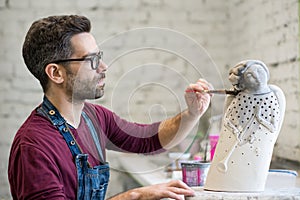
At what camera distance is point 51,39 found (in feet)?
7.04

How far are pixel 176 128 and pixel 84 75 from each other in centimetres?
47

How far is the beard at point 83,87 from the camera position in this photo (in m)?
2.12

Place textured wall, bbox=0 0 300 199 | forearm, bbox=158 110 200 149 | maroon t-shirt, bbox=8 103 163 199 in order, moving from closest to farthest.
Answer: maroon t-shirt, bbox=8 103 163 199, forearm, bbox=158 110 200 149, textured wall, bbox=0 0 300 199

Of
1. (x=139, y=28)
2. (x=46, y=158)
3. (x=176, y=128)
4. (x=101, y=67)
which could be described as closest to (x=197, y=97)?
(x=176, y=128)

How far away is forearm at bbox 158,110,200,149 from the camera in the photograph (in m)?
2.28

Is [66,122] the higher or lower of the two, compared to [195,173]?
higher

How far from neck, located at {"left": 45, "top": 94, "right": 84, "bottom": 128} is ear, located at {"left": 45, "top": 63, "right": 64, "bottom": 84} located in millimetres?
60

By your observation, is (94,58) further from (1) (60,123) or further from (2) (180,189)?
(2) (180,189)

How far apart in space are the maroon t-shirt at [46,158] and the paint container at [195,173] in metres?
0.26

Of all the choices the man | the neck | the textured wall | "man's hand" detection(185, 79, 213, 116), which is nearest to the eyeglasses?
the man

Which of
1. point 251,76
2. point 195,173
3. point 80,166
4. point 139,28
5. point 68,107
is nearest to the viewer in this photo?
point 251,76

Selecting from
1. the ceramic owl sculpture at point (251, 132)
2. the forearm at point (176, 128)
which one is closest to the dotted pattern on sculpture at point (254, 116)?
the ceramic owl sculpture at point (251, 132)

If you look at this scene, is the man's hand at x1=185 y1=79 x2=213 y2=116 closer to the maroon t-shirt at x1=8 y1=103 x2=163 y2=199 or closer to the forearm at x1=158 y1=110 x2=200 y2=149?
the forearm at x1=158 y1=110 x2=200 y2=149

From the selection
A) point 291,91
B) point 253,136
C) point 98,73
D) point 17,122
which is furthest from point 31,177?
point 17,122
